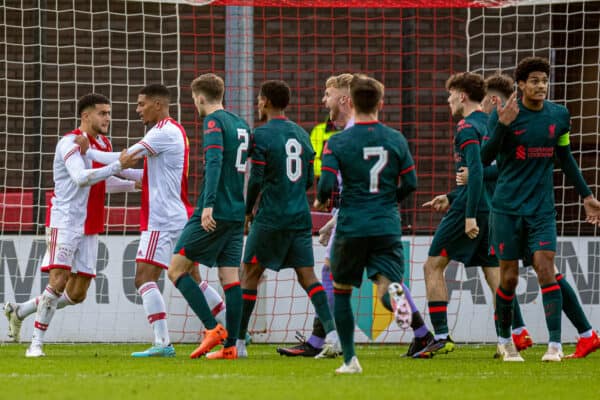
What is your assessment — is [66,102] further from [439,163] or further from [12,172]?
[439,163]

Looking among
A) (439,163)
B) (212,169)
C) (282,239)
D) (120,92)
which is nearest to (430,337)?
(282,239)

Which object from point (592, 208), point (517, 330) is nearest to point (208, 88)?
point (592, 208)

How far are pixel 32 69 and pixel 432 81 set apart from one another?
16.2 feet

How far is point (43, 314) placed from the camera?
9297mm

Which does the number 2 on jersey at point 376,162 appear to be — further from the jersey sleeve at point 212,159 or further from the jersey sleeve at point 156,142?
the jersey sleeve at point 156,142

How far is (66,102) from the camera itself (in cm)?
Result: 1478

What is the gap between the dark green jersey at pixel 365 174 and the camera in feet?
23.7

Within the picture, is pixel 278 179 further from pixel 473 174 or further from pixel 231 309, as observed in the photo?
pixel 473 174

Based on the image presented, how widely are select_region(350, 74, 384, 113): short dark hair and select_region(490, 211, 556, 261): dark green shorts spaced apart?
1.70m

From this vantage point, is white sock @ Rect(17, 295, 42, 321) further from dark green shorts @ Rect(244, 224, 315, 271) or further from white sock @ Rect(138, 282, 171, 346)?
dark green shorts @ Rect(244, 224, 315, 271)

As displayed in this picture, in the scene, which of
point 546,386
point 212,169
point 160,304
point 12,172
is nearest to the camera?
point 546,386

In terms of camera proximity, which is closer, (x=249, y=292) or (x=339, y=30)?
(x=249, y=292)

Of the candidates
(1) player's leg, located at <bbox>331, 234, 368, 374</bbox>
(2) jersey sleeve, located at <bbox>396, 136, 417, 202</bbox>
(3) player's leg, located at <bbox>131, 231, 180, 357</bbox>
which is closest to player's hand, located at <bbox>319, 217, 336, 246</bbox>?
(3) player's leg, located at <bbox>131, 231, 180, 357</bbox>

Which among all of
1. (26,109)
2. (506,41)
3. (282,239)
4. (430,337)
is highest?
(506,41)
